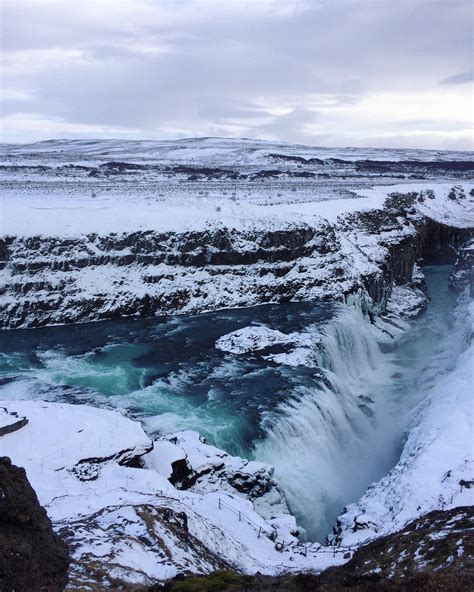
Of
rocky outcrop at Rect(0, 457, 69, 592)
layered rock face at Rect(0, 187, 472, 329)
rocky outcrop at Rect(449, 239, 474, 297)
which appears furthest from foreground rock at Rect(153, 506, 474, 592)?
rocky outcrop at Rect(449, 239, 474, 297)

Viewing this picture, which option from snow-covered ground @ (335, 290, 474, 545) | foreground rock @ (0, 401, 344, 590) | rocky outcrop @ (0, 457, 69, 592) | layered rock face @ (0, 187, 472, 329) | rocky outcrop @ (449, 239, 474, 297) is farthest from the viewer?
rocky outcrop @ (449, 239, 474, 297)

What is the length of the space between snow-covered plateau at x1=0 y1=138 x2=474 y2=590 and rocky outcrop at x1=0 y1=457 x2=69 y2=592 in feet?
6.83

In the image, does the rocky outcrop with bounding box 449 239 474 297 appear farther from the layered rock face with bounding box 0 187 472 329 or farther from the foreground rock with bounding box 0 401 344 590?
the foreground rock with bounding box 0 401 344 590

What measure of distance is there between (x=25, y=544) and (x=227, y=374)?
21.1 meters

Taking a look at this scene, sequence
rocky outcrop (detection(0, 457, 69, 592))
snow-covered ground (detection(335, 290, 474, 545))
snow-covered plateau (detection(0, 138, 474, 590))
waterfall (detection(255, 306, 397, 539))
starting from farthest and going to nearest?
waterfall (detection(255, 306, 397, 539))
snow-covered ground (detection(335, 290, 474, 545))
snow-covered plateau (detection(0, 138, 474, 590))
rocky outcrop (detection(0, 457, 69, 592))

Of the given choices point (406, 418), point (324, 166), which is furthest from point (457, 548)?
point (324, 166)

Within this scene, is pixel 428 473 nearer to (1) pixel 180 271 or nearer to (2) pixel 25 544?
(2) pixel 25 544

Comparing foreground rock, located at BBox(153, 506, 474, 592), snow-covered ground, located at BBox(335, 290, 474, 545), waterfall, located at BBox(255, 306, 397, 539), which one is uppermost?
foreground rock, located at BBox(153, 506, 474, 592)

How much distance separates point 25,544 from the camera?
814 cm

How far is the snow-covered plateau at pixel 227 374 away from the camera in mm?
15094

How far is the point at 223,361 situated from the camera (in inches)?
1208

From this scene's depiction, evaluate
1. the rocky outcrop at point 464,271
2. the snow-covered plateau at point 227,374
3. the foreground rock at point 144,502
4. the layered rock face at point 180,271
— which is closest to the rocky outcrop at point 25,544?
the foreground rock at point 144,502

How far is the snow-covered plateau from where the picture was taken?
49.5 ft

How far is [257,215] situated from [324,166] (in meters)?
83.5
